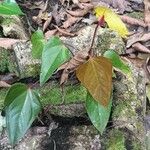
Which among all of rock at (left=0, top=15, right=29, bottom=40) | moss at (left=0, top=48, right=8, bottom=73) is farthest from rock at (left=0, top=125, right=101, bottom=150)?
rock at (left=0, top=15, right=29, bottom=40)

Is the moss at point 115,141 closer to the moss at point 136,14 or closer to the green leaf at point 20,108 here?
the green leaf at point 20,108

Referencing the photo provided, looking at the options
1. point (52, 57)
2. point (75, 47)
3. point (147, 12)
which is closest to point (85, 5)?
point (147, 12)

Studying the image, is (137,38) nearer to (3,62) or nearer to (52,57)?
(3,62)

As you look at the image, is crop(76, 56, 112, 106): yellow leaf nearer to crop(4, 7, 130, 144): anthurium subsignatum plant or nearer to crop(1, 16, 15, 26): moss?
crop(4, 7, 130, 144): anthurium subsignatum plant

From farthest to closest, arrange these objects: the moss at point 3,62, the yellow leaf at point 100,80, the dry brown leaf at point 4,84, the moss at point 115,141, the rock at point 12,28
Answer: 1. the rock at point 12,28
2. the moss at point 3,62
3. the dry brown leaf at point 4,84
4. the moss at point 115,141
5. the yellow leaf at point 100,80

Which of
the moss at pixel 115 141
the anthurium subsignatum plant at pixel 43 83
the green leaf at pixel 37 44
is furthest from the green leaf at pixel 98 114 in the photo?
the green leaf at pixel 37 44
